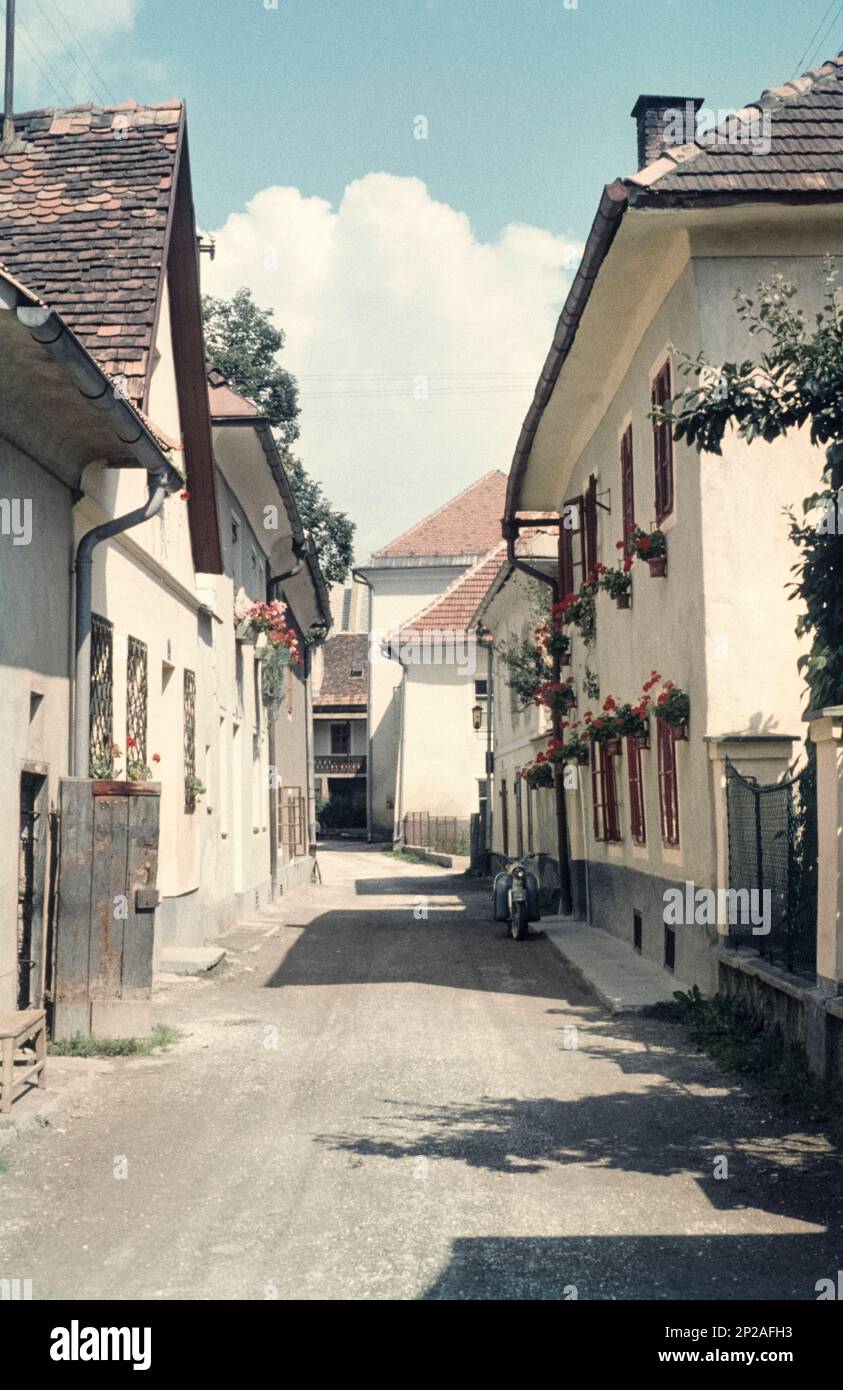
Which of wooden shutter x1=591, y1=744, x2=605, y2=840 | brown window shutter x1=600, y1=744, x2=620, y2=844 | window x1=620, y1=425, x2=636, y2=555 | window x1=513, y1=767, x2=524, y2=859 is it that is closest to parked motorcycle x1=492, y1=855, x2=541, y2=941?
wooden shutter x1=591, y1=744, x2=605, y2=840

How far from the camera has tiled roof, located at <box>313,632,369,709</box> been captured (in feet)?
204

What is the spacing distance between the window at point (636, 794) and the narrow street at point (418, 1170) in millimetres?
3679

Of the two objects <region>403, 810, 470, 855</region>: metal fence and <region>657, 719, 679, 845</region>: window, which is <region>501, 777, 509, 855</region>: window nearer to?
<region>403, 810, 470, 855</region>: metal fence

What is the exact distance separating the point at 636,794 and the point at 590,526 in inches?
168

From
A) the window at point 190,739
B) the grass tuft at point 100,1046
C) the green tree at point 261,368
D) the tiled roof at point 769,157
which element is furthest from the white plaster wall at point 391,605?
the grass tuft at point 100,1046

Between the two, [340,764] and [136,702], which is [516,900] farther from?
[340,764]

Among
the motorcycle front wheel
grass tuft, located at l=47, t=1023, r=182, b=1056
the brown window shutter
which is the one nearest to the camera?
grass tuft, located at l=47, t=1023, r=182, b=1056

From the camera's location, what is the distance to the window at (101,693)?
36.8 ft

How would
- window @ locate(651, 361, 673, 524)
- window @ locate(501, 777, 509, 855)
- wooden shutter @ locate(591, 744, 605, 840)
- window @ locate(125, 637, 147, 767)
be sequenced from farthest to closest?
window @ locate(501, 777, 509, 855) < wooden shutter @ locate(591, 744, 605, 840) < window @ locate(651, 361, 673, 524) < window @ locate(125, 637, 147, 767)

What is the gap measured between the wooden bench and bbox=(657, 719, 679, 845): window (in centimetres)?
641

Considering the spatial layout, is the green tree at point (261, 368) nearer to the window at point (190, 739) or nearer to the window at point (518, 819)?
the window at point (518, 819)

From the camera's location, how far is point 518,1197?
625cm
